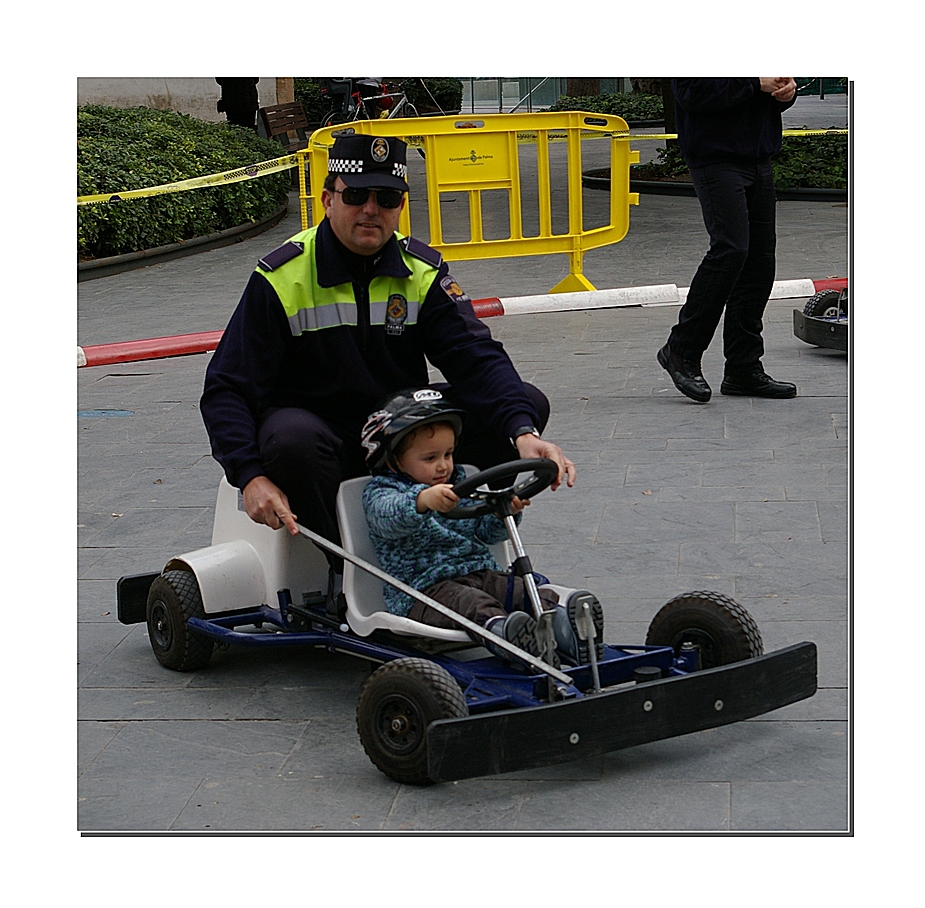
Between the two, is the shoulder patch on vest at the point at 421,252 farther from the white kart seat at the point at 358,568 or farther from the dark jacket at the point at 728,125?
the dark jacket at the point at 728,125

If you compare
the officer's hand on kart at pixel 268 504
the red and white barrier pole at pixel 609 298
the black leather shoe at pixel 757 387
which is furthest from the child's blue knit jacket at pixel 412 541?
the red and white barrier pole at pixel 609 298

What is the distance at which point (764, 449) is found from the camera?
618cm

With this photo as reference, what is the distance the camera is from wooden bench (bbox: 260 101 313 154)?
18.1 metres

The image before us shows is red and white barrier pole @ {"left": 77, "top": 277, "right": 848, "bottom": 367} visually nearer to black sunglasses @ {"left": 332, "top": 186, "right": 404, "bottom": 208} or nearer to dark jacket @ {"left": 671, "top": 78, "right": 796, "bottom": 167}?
dark jacket @ {"left": 671, "top": 78, "right": 796, "bottom": 167}

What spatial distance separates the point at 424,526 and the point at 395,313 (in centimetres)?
65

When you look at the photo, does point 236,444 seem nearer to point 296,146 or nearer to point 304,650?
point 304,650

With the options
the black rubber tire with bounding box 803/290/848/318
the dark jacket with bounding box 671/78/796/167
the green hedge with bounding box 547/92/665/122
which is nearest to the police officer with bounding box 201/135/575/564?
the dark jacket with bounding box 671/78/796/167

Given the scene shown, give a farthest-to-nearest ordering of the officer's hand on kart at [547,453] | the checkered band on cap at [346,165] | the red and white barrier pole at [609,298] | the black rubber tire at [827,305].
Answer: the red and white barrier pole at [609,298] → the black rubber tire at [827,305] → the checkered band on cap at [346,165] → the officer's hand on kart at [547,453]

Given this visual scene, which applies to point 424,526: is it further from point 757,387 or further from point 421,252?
point 757,387

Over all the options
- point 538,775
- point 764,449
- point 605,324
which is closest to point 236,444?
point 538,775

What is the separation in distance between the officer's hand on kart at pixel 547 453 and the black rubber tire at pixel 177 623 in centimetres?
102

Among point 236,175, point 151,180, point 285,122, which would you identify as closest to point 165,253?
point 151,180

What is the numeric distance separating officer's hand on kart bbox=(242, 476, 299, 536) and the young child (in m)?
0.22

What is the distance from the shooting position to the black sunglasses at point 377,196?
12.7ft
